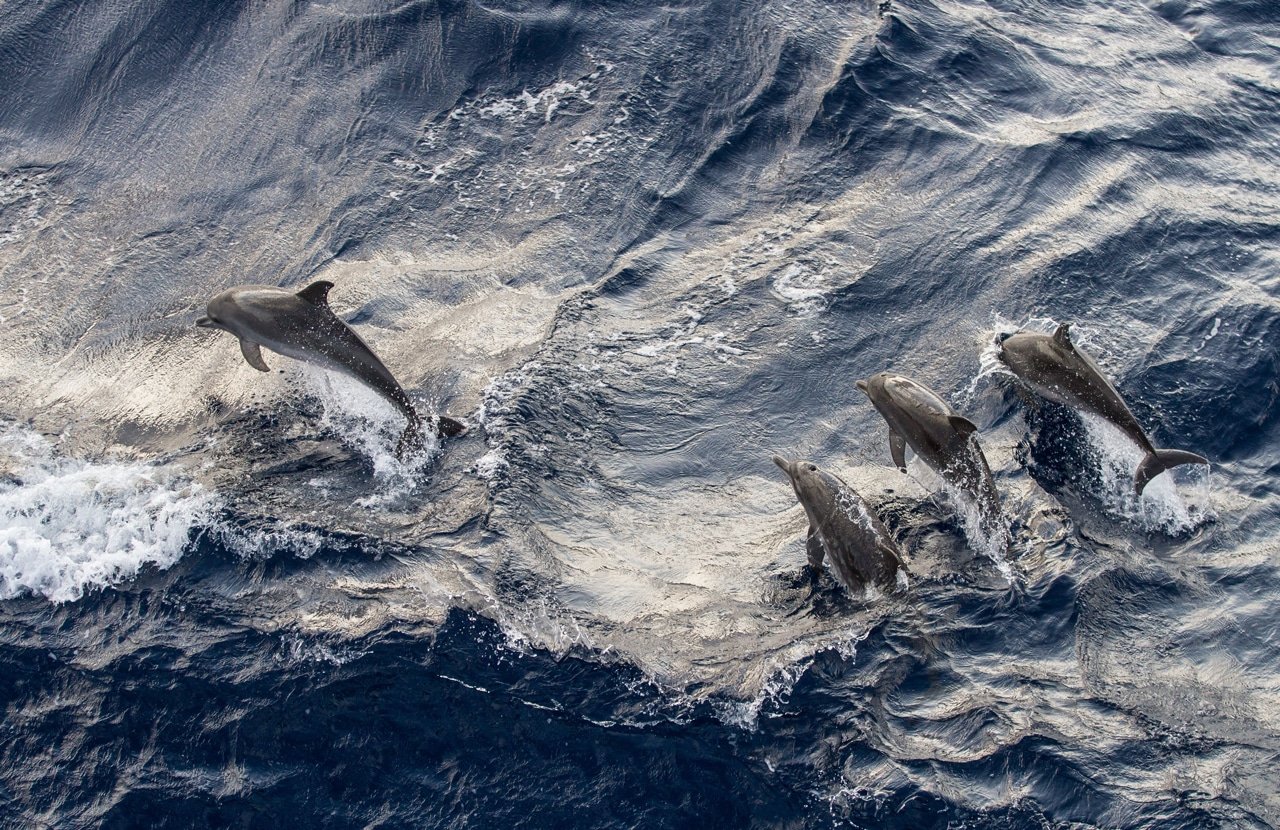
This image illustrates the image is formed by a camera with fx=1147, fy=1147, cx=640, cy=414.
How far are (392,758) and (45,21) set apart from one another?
11539 mm

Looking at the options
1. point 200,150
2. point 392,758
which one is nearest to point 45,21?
point 200,150

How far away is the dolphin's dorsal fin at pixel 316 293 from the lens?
31.4 ft

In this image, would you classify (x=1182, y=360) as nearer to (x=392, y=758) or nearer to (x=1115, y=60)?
(x=1115, y=60)

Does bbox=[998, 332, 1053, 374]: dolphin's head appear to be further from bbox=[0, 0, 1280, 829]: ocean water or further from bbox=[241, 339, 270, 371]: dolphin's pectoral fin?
bbox=[241, 339, 270, 371]: dolphin's pectoral fin

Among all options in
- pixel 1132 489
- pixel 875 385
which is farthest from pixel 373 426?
pixel 1132 489

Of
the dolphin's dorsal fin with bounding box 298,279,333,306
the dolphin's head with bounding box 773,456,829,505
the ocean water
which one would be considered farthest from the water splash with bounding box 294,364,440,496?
the dolphin's head with bounding box 773,456,829,505

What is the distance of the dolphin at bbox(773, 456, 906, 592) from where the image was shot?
790 cm

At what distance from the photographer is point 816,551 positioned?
26.7 feet

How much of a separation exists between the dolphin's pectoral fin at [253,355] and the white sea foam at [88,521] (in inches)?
44.3

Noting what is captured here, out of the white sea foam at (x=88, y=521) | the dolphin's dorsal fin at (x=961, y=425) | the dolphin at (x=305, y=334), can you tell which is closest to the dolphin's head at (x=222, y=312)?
the dolphin at (x=305, y=334)

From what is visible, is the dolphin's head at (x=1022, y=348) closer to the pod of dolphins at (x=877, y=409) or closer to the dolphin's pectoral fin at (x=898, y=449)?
the pod of dolphins at (x=877, y=409)

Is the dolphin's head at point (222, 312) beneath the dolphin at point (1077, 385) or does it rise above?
beneath

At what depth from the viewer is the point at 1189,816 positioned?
660 centimetres

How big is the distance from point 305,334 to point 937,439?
521cm
